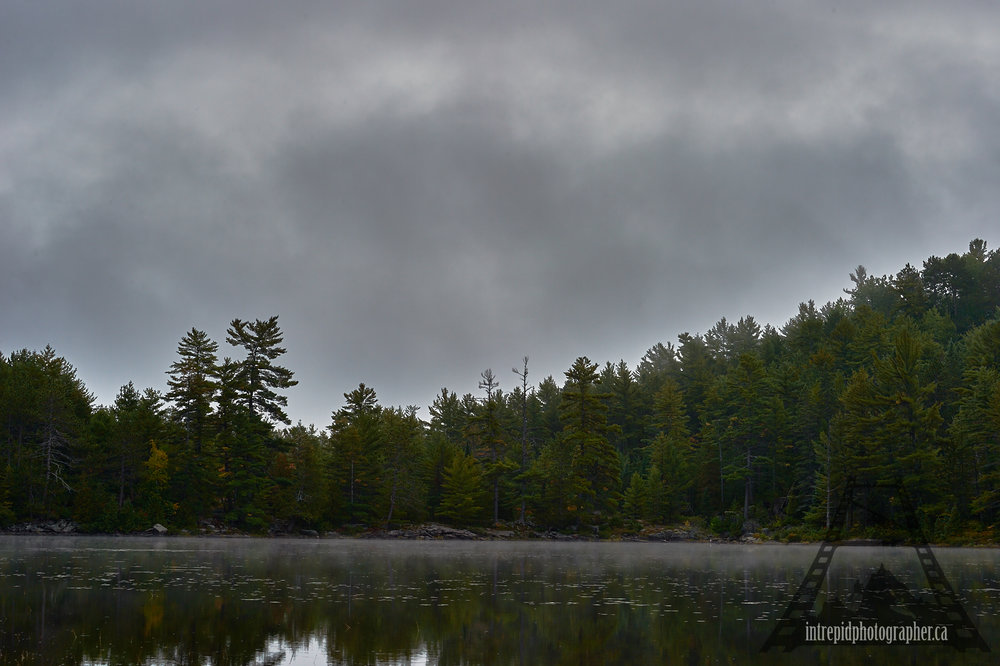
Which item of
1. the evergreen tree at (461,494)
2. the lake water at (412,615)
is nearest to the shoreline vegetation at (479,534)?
the evergreen tree at (461,494)

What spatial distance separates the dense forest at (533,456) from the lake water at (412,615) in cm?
4594

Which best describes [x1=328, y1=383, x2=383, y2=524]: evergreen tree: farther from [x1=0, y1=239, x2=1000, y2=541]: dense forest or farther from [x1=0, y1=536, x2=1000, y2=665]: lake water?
[x1=0, y1=536, x2=1000, y2=665]: lake water

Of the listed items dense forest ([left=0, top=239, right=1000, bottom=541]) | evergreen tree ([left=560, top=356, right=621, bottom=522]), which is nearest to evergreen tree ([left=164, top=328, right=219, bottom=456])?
dense forest ([left=0, top=239, right=1000, bottom=541])

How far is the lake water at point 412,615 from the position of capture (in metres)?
15.3

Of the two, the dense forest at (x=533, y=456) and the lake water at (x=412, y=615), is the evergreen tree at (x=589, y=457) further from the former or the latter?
the lake water at (x=412, y=615)

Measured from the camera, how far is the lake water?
15.3 meters

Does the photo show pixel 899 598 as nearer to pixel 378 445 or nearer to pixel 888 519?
pixel 888 519

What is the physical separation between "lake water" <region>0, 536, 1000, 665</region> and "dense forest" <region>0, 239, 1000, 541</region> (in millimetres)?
45937

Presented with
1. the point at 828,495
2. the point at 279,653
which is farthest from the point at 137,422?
the point at 279,653

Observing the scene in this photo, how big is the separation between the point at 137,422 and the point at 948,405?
90542mm

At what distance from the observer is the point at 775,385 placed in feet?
335

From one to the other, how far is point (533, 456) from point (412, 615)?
95252 millimetres

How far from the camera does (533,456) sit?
378ft

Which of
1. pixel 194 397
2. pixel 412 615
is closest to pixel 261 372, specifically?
pixel 194 397
